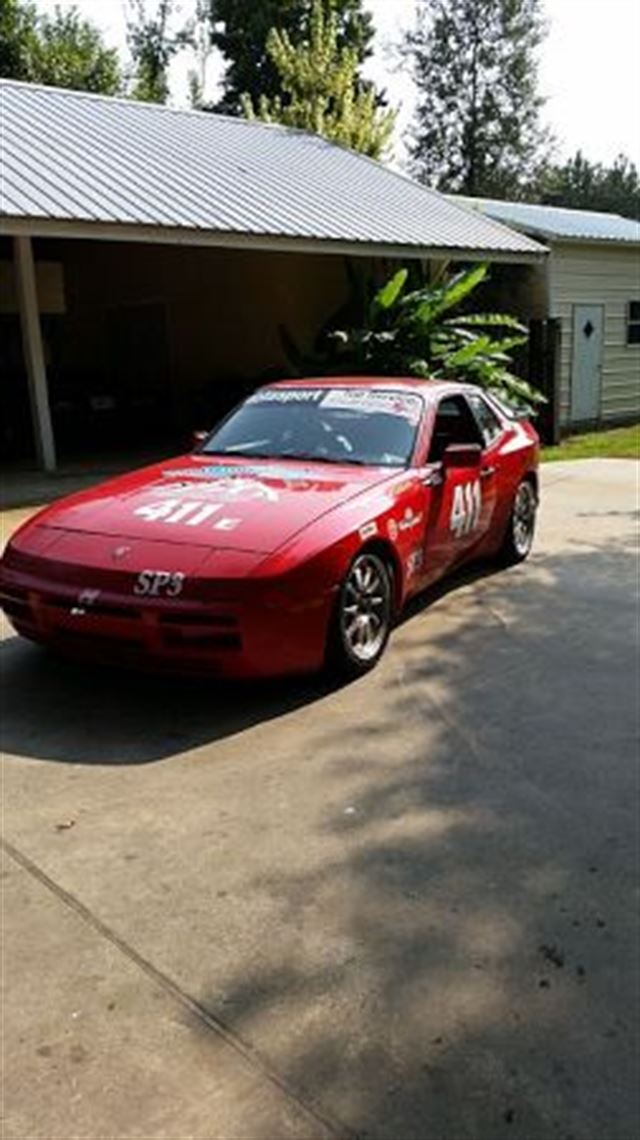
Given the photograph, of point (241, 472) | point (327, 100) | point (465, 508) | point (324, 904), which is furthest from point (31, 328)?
point (327, 100)

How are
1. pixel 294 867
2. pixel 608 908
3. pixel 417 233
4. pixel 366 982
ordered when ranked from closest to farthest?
1. pixel 366 982
2. pixel 608 908
3. pixel 294 867
4. pixel 417 233

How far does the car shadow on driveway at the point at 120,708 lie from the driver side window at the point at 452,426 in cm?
198

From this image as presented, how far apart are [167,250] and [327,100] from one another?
32.9 feet

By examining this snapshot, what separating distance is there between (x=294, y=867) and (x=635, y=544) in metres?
5.86

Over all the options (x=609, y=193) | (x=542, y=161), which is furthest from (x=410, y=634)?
(x=609, y=193)

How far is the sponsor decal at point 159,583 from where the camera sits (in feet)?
15.3

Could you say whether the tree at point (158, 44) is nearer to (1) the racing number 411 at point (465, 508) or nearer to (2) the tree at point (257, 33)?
(2) the tree at point (257, 33)

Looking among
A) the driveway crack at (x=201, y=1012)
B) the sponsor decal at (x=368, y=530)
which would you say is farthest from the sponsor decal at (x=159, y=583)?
the driveway crack at (x=201, y=1012)

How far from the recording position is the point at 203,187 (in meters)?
13.3

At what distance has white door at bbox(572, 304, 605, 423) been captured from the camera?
1927cm

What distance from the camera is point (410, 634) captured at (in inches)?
246

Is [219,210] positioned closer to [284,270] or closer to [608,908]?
[284,270]

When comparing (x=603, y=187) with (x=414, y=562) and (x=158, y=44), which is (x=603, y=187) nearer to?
(x=158, y=44)

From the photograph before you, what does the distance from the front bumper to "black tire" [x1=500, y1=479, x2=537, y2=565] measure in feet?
10.2
